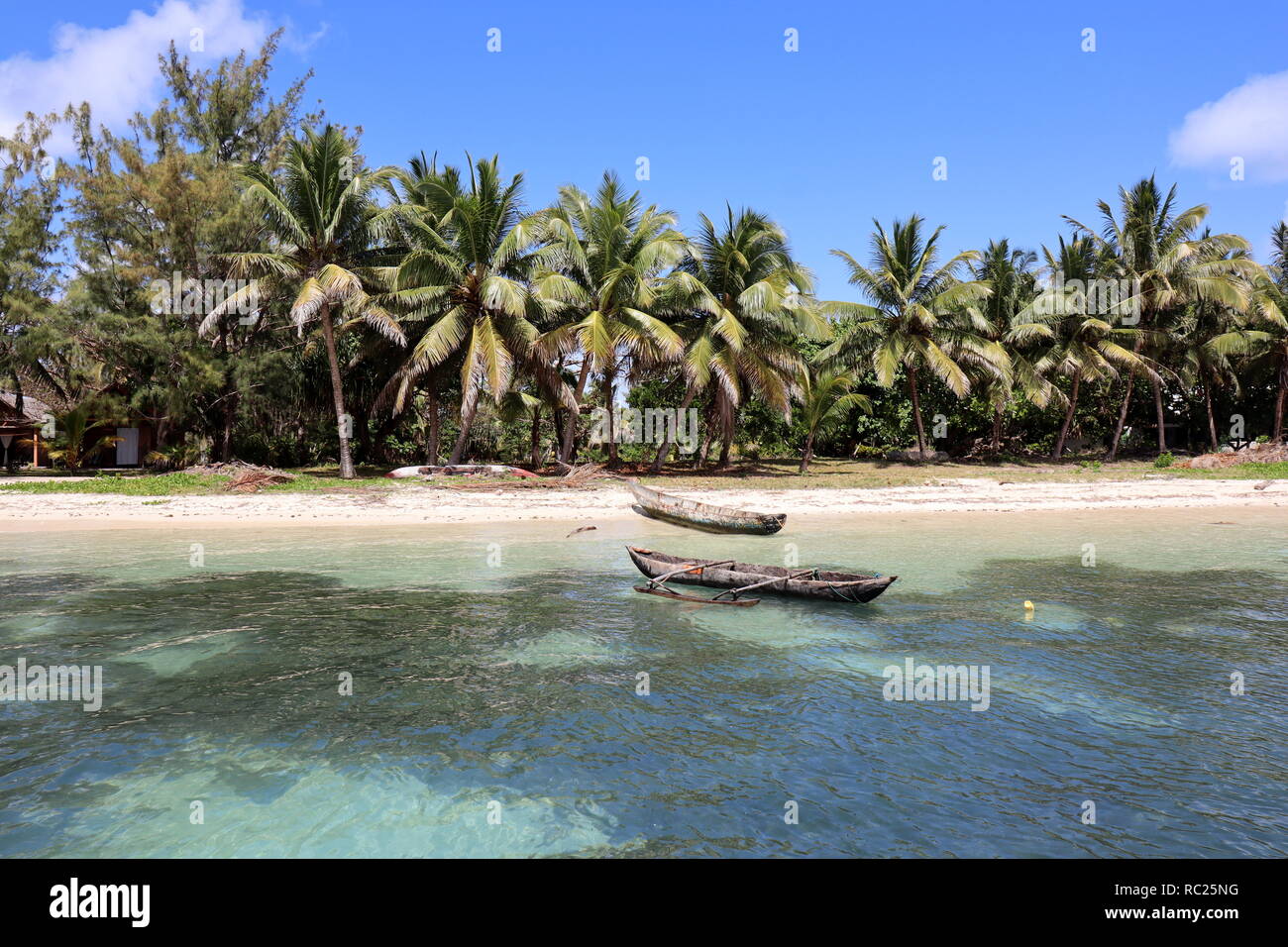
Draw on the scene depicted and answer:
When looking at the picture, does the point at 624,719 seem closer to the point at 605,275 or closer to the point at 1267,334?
the point at 605,275

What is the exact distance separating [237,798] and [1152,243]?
39813 mm

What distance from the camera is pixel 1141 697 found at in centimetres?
788

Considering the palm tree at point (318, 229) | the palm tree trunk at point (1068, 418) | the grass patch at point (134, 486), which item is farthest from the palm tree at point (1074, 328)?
the grass patch at point (134, 486)

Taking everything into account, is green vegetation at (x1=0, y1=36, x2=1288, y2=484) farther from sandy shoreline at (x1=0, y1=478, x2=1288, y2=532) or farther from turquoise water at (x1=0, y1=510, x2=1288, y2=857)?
turquoise water at (x1=0, y1=510, x2=1288, y2=857)

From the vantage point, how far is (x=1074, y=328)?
114ft

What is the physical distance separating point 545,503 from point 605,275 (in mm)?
9519

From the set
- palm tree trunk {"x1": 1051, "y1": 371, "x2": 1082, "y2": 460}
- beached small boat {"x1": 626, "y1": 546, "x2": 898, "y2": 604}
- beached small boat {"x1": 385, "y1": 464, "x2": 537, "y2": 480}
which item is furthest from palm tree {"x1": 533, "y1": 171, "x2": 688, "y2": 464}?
palm tree trunk {"x1": 1051, "y1": 371, "x2": 1082, "y2": 460}

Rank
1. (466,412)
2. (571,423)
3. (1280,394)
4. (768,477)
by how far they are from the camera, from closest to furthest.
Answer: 1. (466,412)
2. (768,477)
3. (571,423)
4. (1280,394)

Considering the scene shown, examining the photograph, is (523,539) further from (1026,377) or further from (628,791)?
(1026,377)

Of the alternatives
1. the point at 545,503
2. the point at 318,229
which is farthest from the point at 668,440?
the point at 318,229

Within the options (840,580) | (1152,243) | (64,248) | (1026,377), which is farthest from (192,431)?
(1152,243)

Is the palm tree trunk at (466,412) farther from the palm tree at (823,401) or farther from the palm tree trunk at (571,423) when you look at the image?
the palm tree at (823,401)

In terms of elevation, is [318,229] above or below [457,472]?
above

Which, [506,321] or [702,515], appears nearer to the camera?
[702,515]
